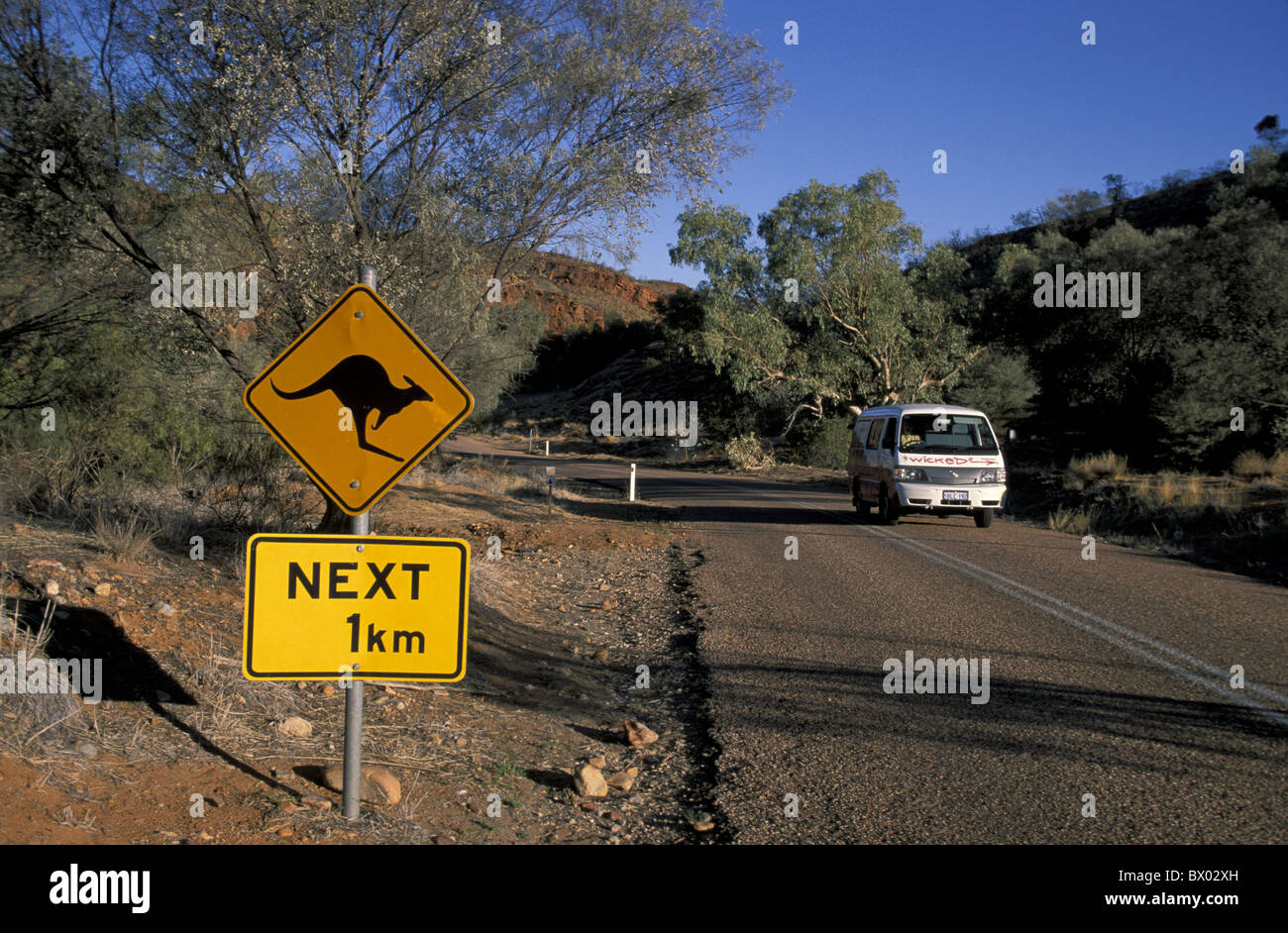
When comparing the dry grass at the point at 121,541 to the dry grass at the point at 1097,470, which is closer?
the dry grass at the point at 121,541

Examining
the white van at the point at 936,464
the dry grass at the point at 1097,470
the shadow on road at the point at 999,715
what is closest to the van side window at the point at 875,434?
the white van at the point at 936,464

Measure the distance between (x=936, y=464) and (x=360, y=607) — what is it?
12.4 meters

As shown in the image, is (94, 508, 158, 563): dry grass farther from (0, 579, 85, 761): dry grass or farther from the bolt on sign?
the bolt on sign

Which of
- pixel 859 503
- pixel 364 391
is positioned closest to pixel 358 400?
pixel 364 391

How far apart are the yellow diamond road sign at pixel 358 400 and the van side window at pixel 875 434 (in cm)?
1322

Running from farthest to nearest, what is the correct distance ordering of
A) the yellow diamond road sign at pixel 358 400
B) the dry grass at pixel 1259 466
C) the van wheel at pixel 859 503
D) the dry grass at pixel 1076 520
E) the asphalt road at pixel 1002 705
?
1. the dry grass at pixel 1259 466
2. the van wheel at pixel 859 503
3. the dry grass at pixel 1076 520
4. the asphalt road at pixel 1002 705
5. the yellow diamond road sign at pixel 358 400

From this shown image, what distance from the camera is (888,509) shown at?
15.7 metres

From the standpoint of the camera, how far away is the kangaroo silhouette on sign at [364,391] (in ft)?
12.1

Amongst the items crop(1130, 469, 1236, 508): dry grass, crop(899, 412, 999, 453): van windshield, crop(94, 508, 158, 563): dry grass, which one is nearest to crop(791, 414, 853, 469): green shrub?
crop(1130, 469, 1236, 508): dry grass

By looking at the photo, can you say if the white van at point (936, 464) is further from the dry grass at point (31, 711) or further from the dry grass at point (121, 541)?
the dry grass at point (31, 711)

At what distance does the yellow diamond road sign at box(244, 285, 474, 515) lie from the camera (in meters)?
3.69

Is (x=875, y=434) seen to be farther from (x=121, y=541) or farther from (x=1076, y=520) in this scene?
(x=121, y=541)

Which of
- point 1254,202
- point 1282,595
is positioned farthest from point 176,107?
point 1254,202

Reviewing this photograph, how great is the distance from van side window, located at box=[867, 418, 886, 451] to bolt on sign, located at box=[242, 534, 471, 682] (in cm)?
1328
